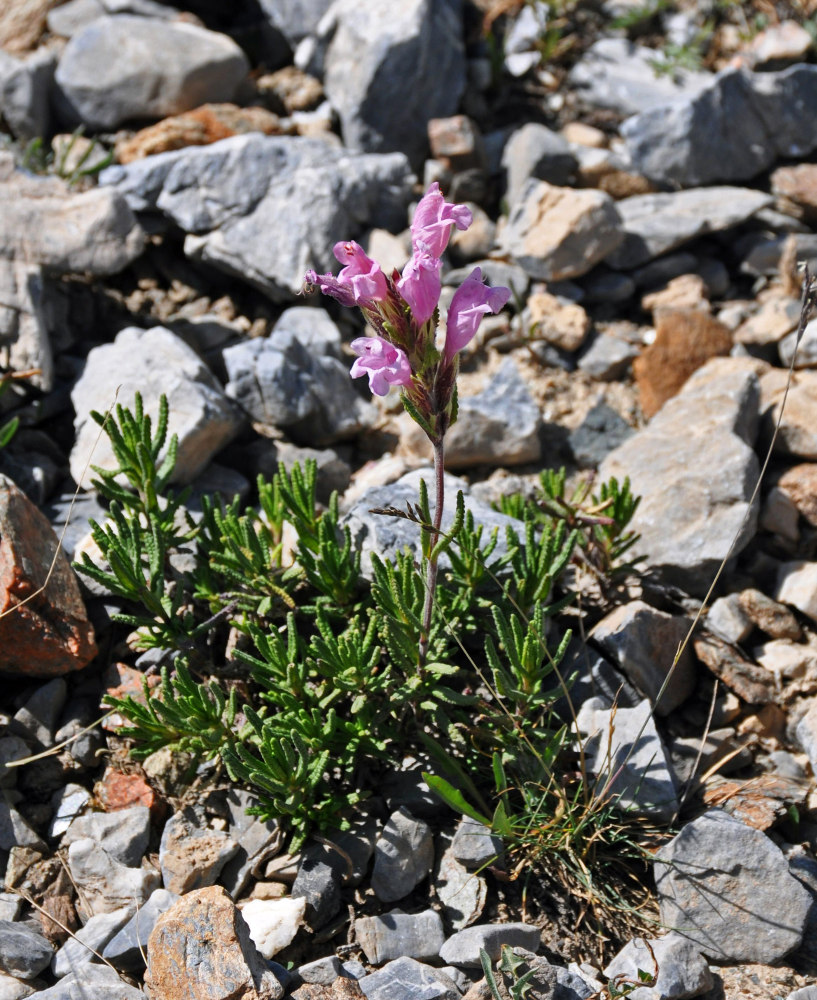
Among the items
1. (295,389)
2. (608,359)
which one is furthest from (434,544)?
(608,359)

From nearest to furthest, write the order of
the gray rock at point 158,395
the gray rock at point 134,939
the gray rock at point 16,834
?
the gray rock at point 134,939
the gray rock at point 16,834
the gray rock at point 158,395

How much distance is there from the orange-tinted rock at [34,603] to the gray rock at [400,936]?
1.59m

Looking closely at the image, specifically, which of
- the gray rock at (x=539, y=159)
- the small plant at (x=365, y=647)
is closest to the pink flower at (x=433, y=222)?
the small plant at (x=365, y=647)

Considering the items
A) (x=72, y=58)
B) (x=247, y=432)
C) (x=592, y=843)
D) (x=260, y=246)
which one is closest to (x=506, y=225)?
(x=260, y=246)

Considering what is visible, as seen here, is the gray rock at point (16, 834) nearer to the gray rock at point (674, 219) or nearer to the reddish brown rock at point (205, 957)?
the reddish brown rock at point (205, 957)

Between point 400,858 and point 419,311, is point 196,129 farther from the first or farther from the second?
point 400,858

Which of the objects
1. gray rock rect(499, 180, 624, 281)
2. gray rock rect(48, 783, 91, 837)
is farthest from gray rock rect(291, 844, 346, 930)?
gray rock rect(499, 180, 624, 281)

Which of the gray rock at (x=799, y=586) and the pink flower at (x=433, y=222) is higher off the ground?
the pink flower at (x=433, y=222)

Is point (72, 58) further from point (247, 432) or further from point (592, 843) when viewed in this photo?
point (592, 843)

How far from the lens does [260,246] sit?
5.59 metres

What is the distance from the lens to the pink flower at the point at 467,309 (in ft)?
9.00

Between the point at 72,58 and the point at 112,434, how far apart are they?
12.8ft

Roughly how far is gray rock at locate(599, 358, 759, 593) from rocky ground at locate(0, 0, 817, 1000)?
0.06 ft

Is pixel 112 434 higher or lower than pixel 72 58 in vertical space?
lower
